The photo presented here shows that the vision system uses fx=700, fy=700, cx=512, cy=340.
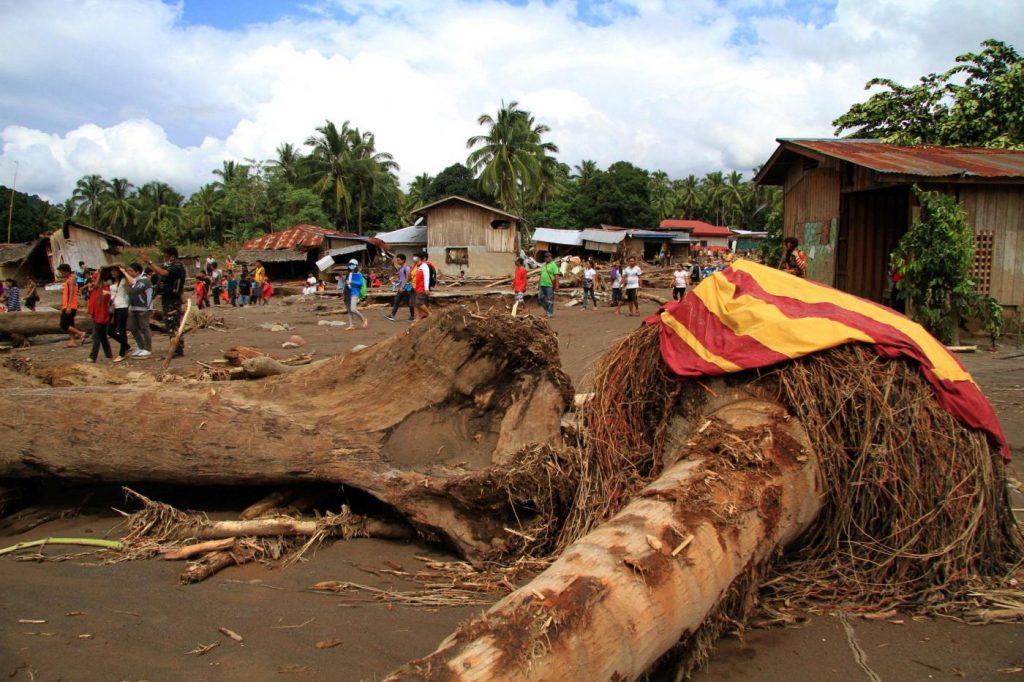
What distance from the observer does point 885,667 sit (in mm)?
2729

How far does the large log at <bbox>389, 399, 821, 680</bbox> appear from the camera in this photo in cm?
205

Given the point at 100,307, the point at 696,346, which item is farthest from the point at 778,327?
the point at 100,307

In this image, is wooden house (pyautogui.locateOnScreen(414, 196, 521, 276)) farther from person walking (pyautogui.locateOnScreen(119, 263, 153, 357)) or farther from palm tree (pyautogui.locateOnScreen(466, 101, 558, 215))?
person walking (pyautogui.locateOnScreen(119, 263, 153, 357))

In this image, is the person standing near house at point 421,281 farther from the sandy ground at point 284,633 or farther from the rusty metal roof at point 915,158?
the sandy ground at point 284,633

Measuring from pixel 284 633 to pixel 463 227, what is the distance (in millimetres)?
29184

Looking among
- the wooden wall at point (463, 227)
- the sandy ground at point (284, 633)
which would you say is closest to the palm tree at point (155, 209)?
the wooden wall at point (463, 227)

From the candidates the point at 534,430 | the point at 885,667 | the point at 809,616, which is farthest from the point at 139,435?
the point at 885,667

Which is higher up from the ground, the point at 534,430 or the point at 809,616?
the point at 534,430

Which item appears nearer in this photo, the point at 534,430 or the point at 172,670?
the point at 172,670

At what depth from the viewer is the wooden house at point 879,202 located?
11508 mm

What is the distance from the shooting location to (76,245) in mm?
Answer: 29359

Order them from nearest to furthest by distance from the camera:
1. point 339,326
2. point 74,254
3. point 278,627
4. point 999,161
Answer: point 278,627
point 999,161
point 339,326
point 74,254

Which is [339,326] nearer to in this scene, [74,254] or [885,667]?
[885,667]

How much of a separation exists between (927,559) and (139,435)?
4.37m
